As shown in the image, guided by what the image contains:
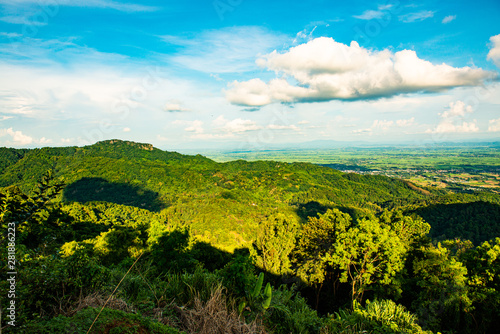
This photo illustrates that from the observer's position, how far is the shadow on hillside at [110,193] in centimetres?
10519

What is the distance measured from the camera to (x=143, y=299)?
3.49m

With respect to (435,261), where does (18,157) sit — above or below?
above

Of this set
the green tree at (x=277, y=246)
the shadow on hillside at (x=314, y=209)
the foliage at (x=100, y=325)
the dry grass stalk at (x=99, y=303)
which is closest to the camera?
the foliage at (x=100, y=325)

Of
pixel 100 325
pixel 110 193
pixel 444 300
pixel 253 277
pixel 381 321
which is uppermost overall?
pixel 100 325

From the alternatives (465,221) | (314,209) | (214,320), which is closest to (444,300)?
(214,320)

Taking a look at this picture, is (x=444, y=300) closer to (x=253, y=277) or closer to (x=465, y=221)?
(x=253, y=277)

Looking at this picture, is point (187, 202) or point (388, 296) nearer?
Result: point (388, 296)

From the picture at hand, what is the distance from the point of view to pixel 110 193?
114 meters

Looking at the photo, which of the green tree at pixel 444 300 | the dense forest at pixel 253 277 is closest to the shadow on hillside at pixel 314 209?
the dense forest at pixel 253 277

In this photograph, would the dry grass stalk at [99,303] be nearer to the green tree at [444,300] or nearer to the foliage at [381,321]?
the foliage at [381,321]

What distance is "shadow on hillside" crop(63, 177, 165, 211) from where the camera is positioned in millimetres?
105188

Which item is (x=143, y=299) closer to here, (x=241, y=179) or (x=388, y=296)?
(x=388, y=296)

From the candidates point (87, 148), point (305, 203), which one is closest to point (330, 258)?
point (305, 203)

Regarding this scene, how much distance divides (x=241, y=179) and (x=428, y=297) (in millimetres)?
132522
